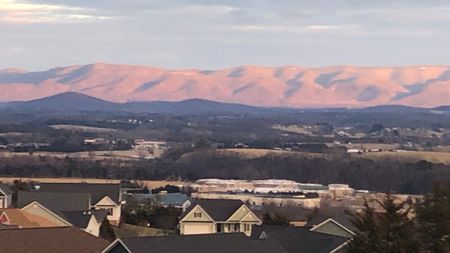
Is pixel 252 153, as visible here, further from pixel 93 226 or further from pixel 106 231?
pixel 106 231

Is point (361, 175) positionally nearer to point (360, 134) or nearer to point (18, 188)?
point (18, 188)

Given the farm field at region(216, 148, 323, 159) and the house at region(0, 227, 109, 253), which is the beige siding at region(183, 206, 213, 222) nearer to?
the house at region(0, 227, 109, 253)

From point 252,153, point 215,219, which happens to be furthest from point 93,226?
point 252,153

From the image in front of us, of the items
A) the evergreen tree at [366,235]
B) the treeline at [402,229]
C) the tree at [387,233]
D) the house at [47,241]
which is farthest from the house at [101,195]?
the tree at [387,233]

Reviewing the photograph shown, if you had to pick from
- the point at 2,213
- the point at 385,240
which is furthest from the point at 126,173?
the point at 385,240

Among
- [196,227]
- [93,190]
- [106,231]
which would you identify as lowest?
[196,227]

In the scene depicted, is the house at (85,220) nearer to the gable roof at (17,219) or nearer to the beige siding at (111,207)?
the gable roof at (17,219)
